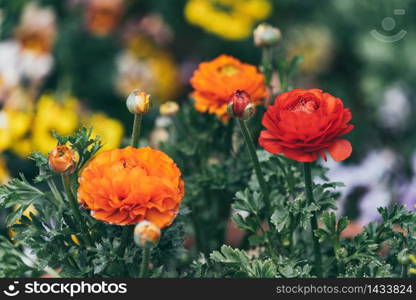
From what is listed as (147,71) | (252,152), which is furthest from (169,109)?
(147,71)

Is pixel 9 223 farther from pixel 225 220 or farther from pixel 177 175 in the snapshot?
pixel 225 220

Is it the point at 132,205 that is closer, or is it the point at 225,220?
the point at 132,205

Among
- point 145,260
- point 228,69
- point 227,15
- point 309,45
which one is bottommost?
point 145,260

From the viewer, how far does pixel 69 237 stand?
841 millimetres

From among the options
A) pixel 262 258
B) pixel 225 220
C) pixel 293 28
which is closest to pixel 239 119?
pixel 262 258

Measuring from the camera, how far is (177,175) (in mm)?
771

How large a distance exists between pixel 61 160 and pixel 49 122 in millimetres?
804

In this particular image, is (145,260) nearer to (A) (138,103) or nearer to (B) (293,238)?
(A) (138,103)

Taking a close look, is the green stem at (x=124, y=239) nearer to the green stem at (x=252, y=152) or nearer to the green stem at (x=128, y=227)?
the green stem at (x=128, y=227)

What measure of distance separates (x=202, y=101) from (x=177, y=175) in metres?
0.22

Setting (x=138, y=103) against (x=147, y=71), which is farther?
(x=147, y=71)

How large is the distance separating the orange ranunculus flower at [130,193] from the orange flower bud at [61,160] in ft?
0.07

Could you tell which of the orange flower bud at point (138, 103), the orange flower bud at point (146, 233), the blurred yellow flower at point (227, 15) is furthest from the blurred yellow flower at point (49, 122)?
the orange flower bud at point (146, 233)

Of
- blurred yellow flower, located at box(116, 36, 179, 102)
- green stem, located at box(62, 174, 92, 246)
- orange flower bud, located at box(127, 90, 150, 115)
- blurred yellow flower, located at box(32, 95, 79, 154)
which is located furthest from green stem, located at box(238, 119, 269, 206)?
blurred yellow flower, located at box(116, 36, 179, 102)
